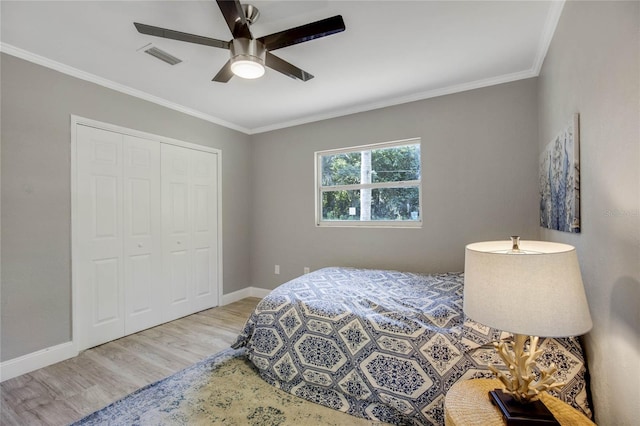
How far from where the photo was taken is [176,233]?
131 inches

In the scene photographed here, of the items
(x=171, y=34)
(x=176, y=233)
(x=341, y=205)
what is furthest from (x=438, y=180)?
(x=176, y=233)

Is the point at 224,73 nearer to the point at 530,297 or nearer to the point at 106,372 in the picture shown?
the point at 530,297

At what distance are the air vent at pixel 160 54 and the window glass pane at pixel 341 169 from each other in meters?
2.02

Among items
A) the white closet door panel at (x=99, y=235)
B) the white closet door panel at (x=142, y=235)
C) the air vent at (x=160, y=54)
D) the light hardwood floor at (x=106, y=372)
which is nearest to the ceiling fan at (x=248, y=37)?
the air vent at (x=160, y=54)

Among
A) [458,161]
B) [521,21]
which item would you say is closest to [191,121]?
[458,161]

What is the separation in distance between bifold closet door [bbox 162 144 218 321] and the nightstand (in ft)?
10.1

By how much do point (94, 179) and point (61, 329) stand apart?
131 cm

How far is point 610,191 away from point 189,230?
361 cm

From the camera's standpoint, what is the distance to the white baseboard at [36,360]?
210 cm

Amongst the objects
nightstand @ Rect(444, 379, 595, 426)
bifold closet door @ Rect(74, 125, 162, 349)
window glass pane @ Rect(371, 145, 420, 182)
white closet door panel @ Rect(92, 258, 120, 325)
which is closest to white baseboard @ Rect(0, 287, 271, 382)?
bifold closet door @ Rect(74, 125, 162, 349)

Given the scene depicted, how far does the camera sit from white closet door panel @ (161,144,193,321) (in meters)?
3.21

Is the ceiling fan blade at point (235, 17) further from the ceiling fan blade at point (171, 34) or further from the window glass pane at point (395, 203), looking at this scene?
the window glass pane at point (395, 203)

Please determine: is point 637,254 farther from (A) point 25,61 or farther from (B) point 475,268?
(A) point 25,61

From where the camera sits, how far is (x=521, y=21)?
6.26 ft
